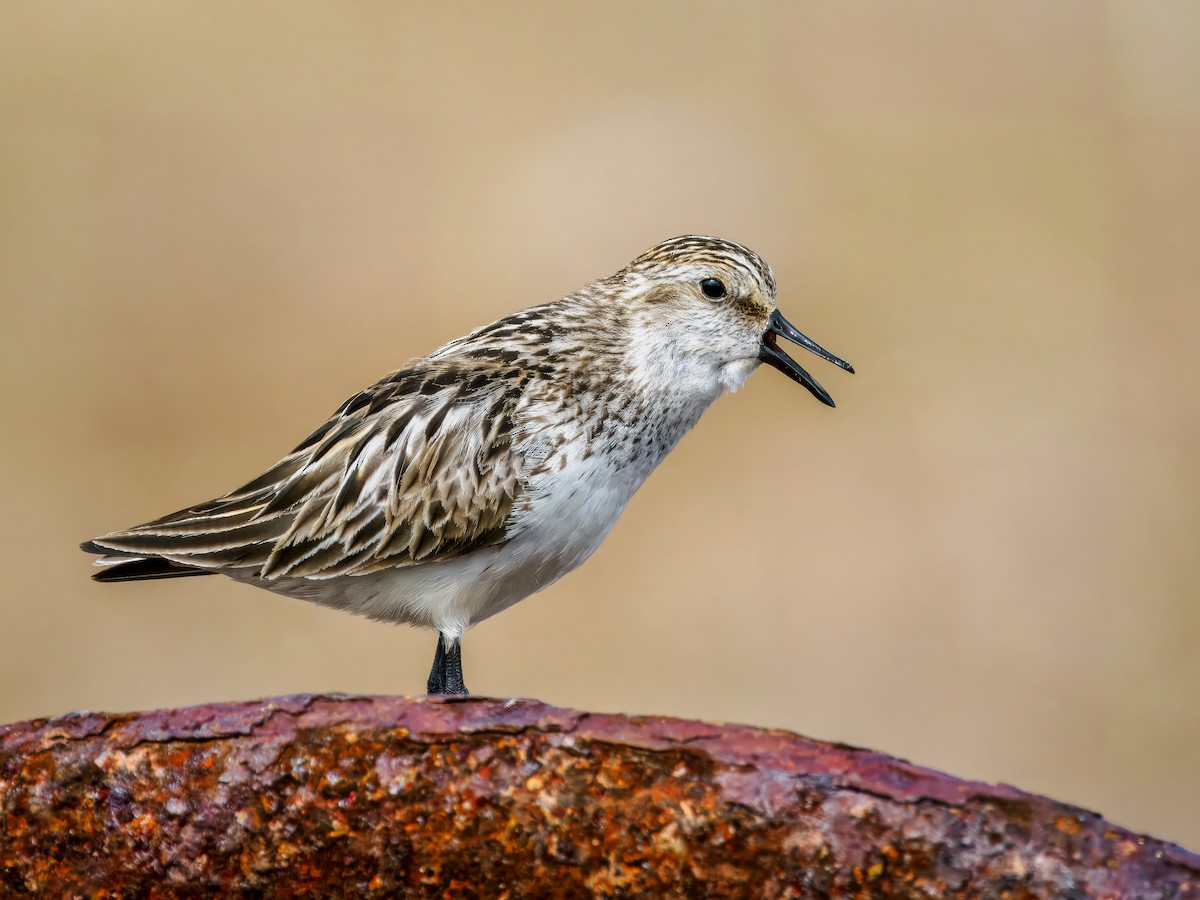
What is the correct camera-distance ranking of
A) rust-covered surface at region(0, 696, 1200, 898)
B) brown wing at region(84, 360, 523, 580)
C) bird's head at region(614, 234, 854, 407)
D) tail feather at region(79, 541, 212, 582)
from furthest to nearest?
bird's head at region(614, 234, 854, 407), tail feather at region(79, 541, 212, 582), brown wing at region(84, 360, 523, 580), rust-covered surface at region(0, 696, 1200, 898)

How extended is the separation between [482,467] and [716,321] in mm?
856

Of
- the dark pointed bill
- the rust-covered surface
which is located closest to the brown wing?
the dark pointed bill

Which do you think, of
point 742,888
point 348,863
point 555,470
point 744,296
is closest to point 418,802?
point 348,863

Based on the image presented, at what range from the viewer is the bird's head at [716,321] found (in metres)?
4.15

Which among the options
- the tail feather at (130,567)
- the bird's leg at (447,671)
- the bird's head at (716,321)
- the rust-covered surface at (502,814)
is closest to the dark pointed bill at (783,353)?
the bird's head at (716,321)

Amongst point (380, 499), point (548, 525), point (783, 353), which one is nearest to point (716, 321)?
point (783, 353)

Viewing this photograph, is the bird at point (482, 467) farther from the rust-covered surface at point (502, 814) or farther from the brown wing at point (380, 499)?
the rust-covered surface at point (502, 814)

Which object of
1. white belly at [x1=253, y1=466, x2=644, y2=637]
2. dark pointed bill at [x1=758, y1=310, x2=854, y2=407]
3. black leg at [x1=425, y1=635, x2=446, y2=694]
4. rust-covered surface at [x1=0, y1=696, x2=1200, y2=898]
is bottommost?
rust-covered surface at [x1=0, y1=696, x2=1200, y2=898]

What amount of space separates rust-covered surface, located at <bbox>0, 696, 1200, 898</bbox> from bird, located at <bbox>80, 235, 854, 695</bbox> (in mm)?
1858

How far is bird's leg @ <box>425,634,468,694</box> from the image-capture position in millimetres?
4043

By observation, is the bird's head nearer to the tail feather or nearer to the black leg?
the black leg

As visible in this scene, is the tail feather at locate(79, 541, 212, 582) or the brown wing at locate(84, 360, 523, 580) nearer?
the brown wing at locate(84, 360, 523, 580)

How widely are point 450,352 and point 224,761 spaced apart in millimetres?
2470

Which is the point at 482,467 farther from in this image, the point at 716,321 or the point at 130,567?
the point at 130,567
